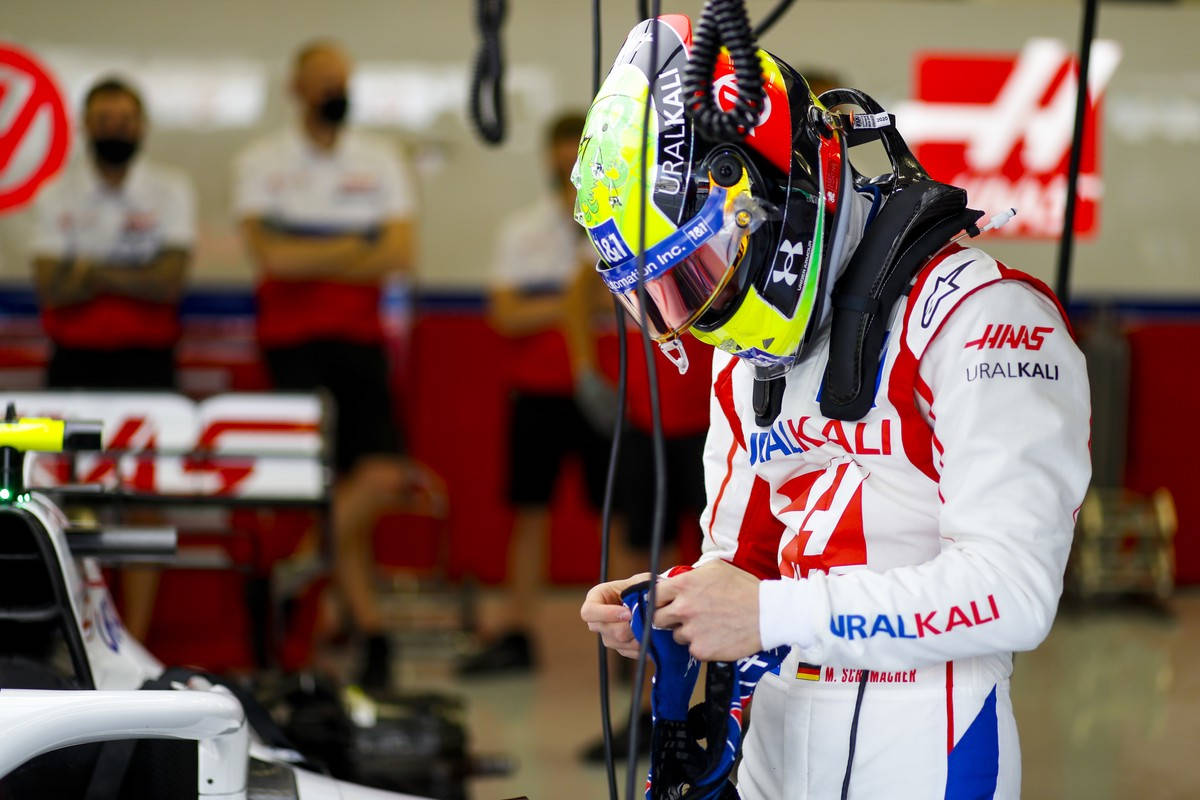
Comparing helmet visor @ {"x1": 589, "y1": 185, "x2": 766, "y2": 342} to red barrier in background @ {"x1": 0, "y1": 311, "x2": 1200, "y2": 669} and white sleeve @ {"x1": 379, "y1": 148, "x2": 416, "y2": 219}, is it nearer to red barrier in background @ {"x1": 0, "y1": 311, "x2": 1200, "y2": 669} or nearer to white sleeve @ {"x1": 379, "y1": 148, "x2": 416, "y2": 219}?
white sleeve @ {"x1": 379, "y1": 148, "x2": 416, "y2": 219}

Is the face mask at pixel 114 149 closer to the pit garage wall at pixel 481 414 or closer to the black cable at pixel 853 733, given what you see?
the pit garage wall at pixel 481 414

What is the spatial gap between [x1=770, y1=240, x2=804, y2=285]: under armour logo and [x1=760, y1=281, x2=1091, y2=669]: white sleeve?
19cm

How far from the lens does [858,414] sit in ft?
4.62

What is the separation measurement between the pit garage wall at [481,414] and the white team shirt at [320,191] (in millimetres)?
975

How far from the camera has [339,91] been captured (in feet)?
15.5

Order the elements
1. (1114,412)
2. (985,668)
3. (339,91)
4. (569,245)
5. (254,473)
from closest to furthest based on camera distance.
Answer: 1. (985,668)
2. (254,473)
3. (339,91)
4. (569,245)
5. (1114,412)

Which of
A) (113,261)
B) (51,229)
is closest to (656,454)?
(113,261)

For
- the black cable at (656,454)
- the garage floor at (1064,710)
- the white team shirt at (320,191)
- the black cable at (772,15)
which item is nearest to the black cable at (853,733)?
the black cable at (656,454)

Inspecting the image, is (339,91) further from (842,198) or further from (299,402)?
(842,198)

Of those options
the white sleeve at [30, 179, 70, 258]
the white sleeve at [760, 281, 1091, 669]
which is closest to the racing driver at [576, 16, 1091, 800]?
the white sleeve at [760, 281, 1091, 669]

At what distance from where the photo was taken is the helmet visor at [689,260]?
1382 mm

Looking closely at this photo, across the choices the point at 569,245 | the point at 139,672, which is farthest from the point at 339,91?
the point at 139,672

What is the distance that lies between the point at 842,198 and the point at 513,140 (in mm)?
5119

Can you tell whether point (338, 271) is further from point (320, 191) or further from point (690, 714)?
point (690, 714)
